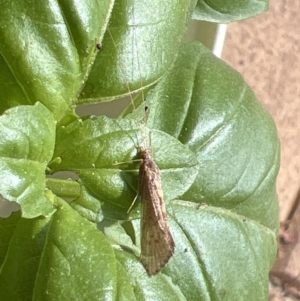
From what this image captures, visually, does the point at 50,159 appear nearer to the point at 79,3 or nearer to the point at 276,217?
the point at 79,3

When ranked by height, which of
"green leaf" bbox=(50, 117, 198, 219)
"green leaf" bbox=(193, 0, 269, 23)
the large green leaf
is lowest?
the large green leaf

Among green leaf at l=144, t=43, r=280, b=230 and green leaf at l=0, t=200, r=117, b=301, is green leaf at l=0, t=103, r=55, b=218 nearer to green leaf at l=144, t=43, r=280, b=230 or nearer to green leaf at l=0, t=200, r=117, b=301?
green leaf at l=0, t=200, r=117, b=301

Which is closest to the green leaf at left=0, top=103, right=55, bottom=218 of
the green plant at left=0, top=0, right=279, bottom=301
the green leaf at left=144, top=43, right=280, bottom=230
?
the green plant at left=0, top=0, right=279, bottom=301

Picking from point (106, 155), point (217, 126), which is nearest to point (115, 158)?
point (106, 155)

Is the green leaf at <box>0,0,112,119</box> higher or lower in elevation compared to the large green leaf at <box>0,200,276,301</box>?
higher

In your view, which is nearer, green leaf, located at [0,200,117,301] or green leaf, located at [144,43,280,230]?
green leaf, located at [0,200,117,301]

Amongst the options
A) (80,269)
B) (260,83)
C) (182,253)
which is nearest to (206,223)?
(182,253)

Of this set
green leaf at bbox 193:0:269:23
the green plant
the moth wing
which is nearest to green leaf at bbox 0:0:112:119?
the green plant

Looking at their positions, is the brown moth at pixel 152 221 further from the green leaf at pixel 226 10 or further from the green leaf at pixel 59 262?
the green leaf at pixel 226 10
